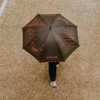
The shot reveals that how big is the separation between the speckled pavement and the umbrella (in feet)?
4.50

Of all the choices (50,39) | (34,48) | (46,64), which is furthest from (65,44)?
(46,64)

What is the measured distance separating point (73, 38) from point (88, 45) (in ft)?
5.80

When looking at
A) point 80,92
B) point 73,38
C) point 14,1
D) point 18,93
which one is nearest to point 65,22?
point 73,38

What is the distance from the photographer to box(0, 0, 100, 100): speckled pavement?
300cm

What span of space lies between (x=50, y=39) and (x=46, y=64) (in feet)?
5.22

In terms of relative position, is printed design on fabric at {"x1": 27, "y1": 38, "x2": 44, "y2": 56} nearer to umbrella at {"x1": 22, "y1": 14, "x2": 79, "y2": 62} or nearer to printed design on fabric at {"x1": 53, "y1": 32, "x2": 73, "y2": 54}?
umbrella at {"x1": 22, "y1": 14, "x2": 79, "y2": 62}

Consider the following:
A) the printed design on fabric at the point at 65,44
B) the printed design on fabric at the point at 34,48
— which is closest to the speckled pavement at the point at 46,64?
the printed design on fabric at the point at 34,48

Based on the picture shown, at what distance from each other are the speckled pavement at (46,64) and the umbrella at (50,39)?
1.37m

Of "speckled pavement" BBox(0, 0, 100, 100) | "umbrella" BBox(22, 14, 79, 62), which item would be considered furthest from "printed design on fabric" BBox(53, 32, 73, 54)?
"speckled pavement" BBox(0, 0, 100, 100)

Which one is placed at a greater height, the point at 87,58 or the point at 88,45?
the point at 88,45

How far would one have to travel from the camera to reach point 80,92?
3.03 meters

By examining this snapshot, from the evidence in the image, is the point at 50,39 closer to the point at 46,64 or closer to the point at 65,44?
the point at 65,44

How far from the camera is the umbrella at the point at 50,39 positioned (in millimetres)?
1886

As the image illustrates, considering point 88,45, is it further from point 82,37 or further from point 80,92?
point 80,92
